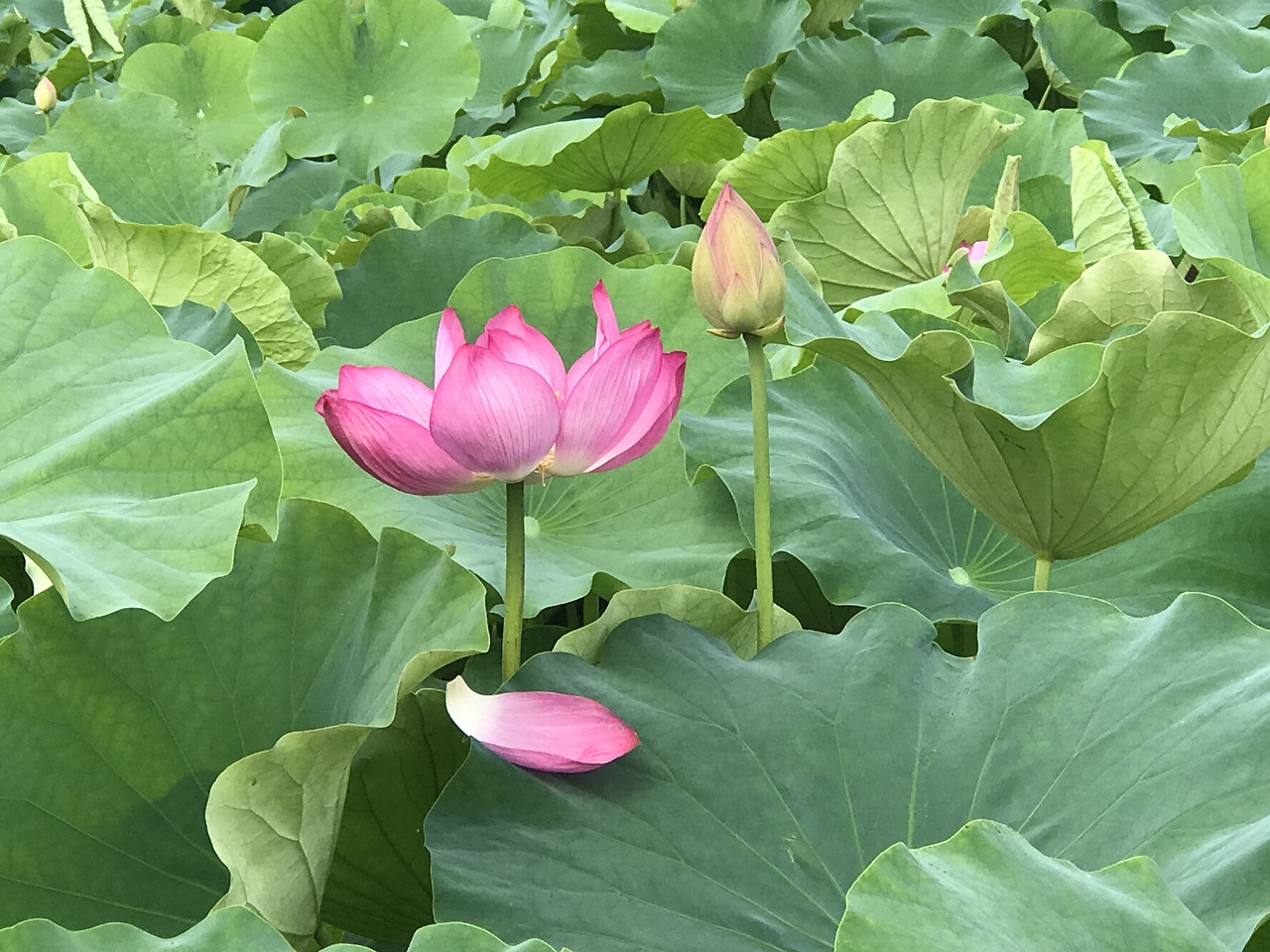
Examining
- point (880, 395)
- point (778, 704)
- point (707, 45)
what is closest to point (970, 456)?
point (880, 395)

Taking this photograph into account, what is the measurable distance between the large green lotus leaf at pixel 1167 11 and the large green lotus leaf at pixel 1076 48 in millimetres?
60

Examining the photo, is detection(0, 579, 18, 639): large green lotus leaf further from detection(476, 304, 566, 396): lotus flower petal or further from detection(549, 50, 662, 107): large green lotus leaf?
detection(549, 50, 662, 107): large green lotus leaf

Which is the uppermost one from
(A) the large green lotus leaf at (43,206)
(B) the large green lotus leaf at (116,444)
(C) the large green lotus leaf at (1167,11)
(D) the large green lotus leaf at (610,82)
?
(B) the large green lotus leaf at (116,444)

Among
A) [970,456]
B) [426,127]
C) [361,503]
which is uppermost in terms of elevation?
[970,456]

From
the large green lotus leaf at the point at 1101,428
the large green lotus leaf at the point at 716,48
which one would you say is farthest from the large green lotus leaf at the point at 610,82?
the large green lotus leaf at the point at 1101,428

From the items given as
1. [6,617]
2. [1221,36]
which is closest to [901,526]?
[6,617]

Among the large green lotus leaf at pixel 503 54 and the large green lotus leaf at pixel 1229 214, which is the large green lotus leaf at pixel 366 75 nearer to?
the large green lotus leaf at pixel 503 54

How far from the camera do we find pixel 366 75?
1.93 metres

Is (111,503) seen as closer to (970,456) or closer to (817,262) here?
(970,456)

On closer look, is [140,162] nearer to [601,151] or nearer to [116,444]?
[601,151]

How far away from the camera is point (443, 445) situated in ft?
1.95

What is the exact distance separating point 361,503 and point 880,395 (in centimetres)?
32

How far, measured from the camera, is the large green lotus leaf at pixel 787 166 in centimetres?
150

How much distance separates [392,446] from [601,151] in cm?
110
